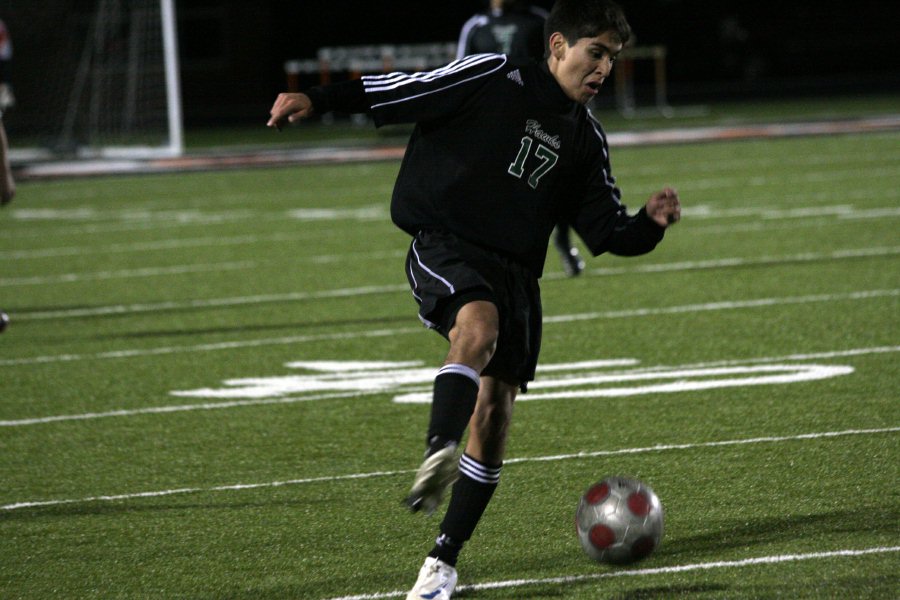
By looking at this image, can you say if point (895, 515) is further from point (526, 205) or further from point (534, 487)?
point (526, 205)

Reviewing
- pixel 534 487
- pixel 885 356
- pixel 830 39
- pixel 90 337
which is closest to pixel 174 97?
pixel 90 337

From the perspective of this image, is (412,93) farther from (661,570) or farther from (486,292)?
(661,570)

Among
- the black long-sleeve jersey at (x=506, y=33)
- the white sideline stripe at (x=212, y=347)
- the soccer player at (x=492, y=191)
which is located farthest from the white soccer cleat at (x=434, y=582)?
the black long-sleeve jersey at (x=506, y=33)

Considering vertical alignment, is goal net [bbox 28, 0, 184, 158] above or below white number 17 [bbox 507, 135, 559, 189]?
below

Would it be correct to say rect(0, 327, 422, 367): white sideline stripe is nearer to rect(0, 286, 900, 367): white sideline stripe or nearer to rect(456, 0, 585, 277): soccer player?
rect(0, 286, 900, 367): white sideline stripe

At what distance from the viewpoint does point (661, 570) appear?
16.5 ft

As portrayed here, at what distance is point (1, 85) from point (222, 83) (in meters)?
15.7

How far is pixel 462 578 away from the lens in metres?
5.05

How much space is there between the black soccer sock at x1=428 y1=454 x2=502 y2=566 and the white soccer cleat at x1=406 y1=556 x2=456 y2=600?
29 mm

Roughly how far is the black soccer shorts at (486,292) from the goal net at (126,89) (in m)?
19.7

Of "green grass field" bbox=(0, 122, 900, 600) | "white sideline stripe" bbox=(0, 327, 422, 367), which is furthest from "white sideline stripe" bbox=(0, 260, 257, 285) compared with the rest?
"white sideline stripe" bbox=(0, 327, 422, 367)

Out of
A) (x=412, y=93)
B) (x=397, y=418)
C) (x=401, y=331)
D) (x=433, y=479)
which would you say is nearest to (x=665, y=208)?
(x=412, y=93)

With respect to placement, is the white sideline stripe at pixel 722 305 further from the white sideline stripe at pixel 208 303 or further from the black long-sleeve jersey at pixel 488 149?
the black long-sleeve jersey at pixel 488 149

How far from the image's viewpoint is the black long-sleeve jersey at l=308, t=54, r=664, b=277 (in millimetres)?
4984
